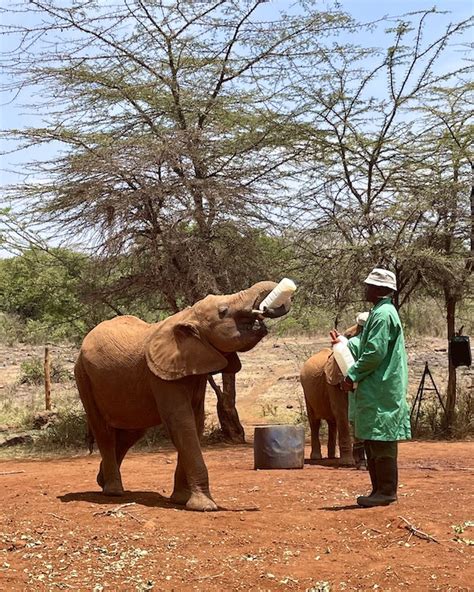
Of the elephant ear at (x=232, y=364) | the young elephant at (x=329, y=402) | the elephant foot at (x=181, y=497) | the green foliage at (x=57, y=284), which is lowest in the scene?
the elephant foot at (x=181, y=497)

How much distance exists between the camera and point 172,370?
7.36 m

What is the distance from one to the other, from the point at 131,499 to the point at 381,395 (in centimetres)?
244

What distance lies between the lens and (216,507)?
7.34 m

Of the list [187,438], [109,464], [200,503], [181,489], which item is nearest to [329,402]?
[109,464]

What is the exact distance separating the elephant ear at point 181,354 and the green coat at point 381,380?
1132mm

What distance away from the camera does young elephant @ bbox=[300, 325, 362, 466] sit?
11203 millimetres

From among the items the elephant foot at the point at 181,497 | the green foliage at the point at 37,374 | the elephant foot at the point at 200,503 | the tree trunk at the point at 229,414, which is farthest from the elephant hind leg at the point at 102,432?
the green foliage at the point at 37,374

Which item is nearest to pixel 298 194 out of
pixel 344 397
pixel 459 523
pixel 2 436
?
pixel 344 397

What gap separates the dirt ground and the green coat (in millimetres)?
625

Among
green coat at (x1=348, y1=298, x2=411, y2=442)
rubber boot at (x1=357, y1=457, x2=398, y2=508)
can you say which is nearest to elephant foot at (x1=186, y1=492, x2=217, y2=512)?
rubber boot at (x1=357, y1=457, x2=398, y2=508)

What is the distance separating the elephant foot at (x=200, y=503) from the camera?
7.21 meters

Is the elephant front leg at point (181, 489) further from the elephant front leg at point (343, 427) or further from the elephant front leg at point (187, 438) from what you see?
the elephant front leg at point (343, 427)

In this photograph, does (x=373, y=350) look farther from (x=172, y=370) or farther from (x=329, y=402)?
(x=329, y=402)

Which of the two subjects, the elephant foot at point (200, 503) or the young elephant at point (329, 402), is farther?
the young elephant at point (329, 402)
